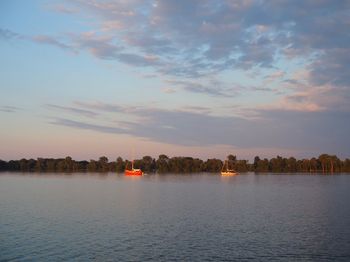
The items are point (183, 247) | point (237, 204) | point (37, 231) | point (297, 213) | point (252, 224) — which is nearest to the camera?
point (183, 247)

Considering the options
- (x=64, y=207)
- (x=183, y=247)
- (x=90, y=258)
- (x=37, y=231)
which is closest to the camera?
(x=90, y=258)

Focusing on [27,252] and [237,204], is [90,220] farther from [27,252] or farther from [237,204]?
[237,204]

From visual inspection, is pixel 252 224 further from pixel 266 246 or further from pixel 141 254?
pixel 141 254

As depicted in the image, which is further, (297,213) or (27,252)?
(297,213)

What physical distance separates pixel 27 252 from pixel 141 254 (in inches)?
291

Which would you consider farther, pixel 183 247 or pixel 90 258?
pixel 183 247

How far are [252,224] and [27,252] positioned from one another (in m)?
20.3

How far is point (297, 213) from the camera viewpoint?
4781 cm

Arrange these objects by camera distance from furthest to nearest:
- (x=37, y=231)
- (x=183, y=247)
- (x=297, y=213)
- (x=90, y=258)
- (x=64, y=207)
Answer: (x=64, y=207)
(x=297, y=213)
(x=37, y=231)
(x=183, y=247)
(x=90, y=258)

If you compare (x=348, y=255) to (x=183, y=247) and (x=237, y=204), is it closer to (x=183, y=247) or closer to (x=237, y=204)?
(x=183, y=247)

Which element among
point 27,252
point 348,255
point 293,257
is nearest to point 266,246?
point 293,257

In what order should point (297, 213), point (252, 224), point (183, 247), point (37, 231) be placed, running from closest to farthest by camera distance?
point (183, 247) → point (37, 231) → point (252, 224) → point (297, 213)

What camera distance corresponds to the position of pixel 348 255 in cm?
2800

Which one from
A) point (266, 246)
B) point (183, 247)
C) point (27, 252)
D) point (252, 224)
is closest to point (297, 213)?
point (252, 224)
